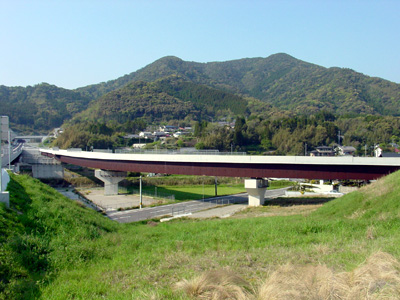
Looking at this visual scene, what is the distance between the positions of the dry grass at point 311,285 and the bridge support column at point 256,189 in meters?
30.3

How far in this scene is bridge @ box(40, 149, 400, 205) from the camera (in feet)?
109

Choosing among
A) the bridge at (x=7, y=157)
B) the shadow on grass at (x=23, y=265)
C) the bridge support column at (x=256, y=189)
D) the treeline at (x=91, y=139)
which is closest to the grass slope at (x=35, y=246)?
the shadow on grass at (x=23, y=265)

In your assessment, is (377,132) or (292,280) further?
(377,132)

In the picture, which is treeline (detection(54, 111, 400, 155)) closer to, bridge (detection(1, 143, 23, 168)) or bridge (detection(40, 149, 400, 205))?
bridge (detection(1, 143, 23, 168))

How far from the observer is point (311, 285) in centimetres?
643

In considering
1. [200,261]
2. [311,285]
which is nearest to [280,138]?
[200,261]

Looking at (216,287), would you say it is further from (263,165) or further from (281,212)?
(263,165)

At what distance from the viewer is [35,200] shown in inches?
683

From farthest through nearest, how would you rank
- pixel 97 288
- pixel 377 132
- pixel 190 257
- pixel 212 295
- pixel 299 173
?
1. pixel 377 132
2. pixel 299 173
3. pixel 190 257
4. pixel 97 288
5. pixel 212 295

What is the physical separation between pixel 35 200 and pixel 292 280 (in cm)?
1487

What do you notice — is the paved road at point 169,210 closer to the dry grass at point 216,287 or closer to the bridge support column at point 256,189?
the bridge support column at point 256,189

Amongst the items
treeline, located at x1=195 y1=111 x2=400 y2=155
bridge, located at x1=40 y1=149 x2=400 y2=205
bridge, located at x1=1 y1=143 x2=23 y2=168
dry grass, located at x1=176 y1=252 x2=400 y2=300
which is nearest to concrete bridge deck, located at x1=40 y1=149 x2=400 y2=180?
bridge, located at x1=40 y1=149 x2=400 y2=205

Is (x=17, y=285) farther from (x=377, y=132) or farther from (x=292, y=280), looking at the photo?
(x=377, y=132)

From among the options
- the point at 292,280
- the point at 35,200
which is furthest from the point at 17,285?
the point at 35,200
